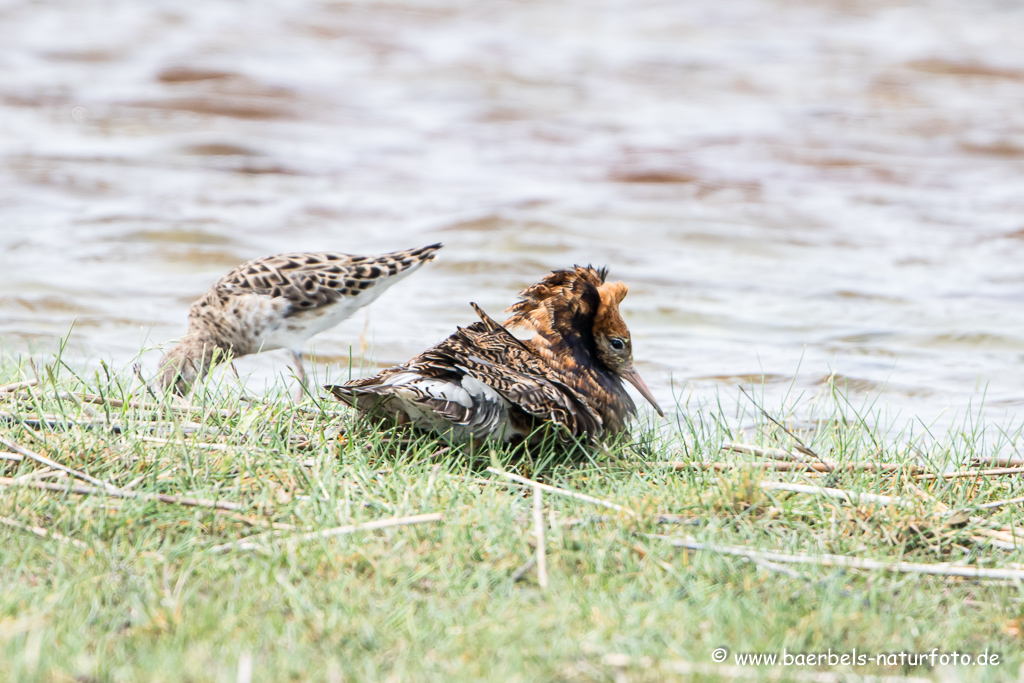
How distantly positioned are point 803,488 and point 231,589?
2224mm

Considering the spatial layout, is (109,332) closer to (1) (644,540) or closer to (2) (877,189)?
(1) (644,540)

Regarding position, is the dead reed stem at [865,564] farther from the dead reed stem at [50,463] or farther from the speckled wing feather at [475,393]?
the dead reed stem at [50,463]

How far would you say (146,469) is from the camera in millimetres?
4617

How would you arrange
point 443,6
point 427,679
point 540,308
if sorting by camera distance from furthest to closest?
point 443,6 → point 540,308 → point 427,679

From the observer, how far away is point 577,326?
5.56 meters

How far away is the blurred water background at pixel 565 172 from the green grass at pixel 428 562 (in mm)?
1571

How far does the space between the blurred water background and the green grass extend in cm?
157

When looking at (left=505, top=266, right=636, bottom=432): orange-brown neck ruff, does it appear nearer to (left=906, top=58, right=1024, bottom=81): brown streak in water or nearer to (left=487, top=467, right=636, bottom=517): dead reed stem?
(left=487, top=467, right=636, bottom=517): dead reed stem

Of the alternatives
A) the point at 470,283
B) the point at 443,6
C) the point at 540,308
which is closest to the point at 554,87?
the point at 443,6

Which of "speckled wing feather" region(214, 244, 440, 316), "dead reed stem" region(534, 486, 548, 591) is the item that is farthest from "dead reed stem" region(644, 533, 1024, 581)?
"speckled wing feather" region(214, 244, 440, 316)

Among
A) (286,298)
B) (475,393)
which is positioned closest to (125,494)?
(475,393)

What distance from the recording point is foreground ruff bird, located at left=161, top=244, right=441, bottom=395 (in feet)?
25.1

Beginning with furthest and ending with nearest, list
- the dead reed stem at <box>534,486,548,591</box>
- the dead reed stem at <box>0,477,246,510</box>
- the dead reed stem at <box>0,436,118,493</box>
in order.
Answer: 1. the dead reed stem at <box>0,436,118,493</box>
2. the dead reed stem at <box>0,477,246,510</box>
3. the dead reed stem at <box>534,486,548,591</box>

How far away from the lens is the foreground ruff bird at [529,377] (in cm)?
491
